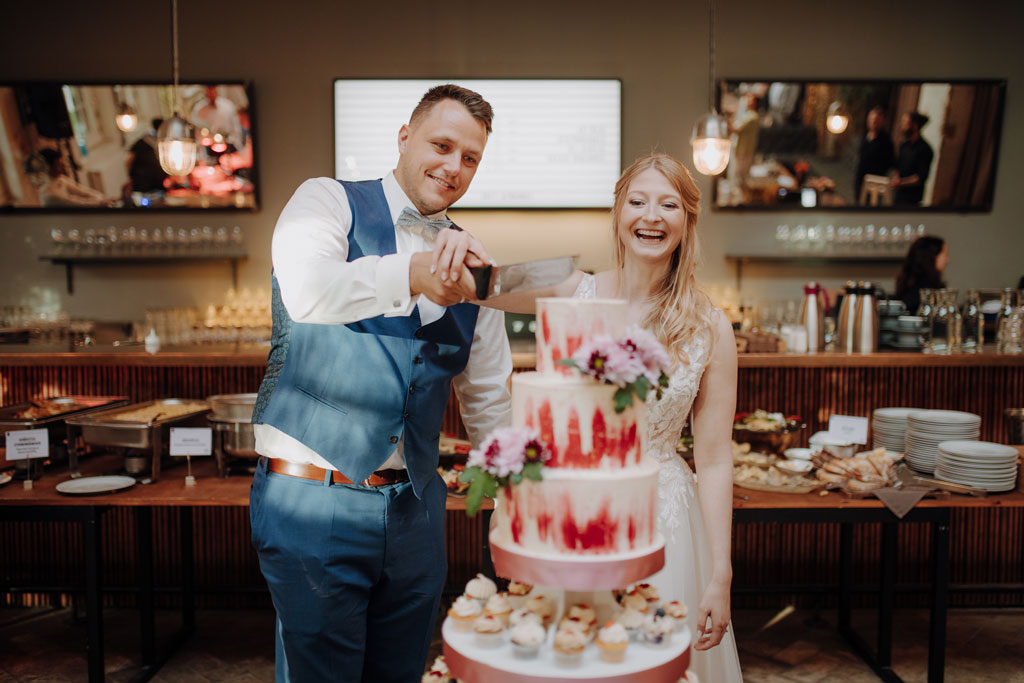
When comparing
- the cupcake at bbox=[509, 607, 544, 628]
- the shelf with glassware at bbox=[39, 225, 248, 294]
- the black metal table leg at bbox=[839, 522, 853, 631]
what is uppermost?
the shelf with glassware at bbox=[39, 225, 248, 294]

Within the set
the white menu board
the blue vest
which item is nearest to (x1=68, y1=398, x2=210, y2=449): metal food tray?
the blue vest

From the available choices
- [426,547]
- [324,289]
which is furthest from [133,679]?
[324,289]

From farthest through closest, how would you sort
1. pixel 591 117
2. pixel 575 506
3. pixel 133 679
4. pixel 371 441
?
1. pixel 591 117
2. pixel 133 679
3. pixel 371 441
4. pixel 575 506

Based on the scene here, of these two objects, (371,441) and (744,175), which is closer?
(371,441)

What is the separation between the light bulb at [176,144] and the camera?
382 cm

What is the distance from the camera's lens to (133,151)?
5.54 metres

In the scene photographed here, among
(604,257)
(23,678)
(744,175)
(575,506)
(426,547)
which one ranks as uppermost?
(744,175)

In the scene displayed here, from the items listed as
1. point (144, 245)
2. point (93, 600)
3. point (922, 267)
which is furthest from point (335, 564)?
point (144, 245)

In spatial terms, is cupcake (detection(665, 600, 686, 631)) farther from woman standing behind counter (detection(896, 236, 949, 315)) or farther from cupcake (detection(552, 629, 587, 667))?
woman standing behind counter (detection(896, 236, 949, 315))

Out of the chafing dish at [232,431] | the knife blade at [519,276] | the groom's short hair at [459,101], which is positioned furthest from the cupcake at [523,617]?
the chafing dish at [232,431]

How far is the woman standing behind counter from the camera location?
193 inches

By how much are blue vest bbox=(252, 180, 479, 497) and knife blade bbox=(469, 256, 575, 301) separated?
1.54ft

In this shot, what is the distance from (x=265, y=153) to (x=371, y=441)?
4.51 m

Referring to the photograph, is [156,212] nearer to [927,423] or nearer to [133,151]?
[133,151]
